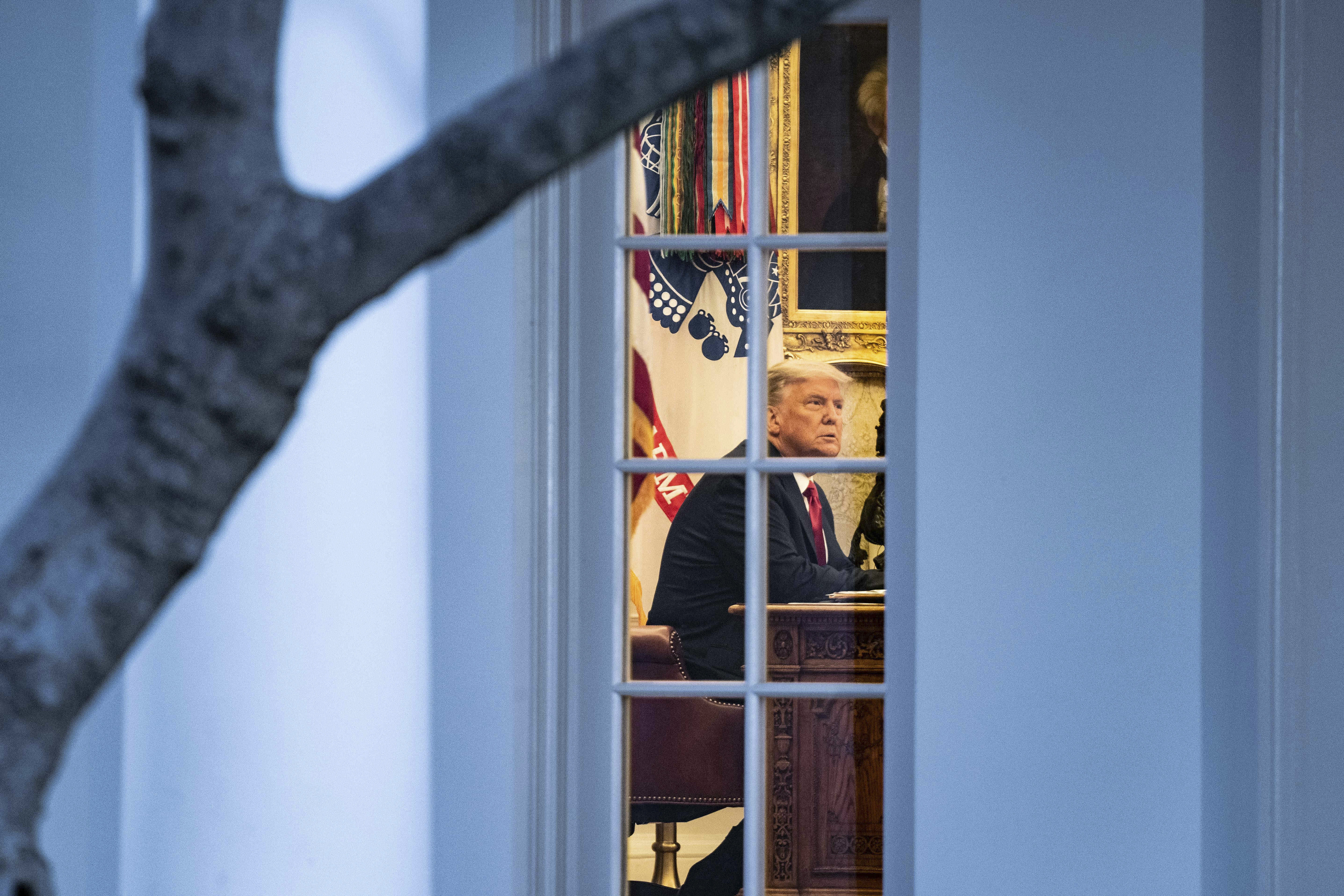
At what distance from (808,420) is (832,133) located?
0.56 m

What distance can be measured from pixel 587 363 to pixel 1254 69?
1.31 meters

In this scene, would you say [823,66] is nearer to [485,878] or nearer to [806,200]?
[806,200]

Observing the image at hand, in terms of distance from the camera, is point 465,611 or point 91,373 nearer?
point 91,373

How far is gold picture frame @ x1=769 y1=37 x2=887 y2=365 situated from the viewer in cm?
204

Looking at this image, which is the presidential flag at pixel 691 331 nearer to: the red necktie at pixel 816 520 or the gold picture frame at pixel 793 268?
the gold picture frame at pixel 793 268

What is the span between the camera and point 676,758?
80.8 inches

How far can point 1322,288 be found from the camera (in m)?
1.71

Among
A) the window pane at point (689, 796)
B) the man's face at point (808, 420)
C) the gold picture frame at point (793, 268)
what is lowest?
the window pane at point (689, 796)

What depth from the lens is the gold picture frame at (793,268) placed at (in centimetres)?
204

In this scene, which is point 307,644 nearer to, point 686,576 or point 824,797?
point 686,576

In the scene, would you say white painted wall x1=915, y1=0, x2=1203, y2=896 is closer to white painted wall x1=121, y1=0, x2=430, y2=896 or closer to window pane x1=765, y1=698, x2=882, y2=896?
window pane x1=765, y1=698, x2=882, y2=896

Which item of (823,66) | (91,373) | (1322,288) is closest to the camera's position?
(91,373)

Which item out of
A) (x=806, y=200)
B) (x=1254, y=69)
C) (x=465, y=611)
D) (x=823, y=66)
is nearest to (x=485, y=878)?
(x=465, y=611)

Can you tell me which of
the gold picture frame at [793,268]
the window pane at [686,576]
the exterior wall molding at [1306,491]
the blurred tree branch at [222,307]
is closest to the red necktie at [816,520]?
the window pane at [686,576]
